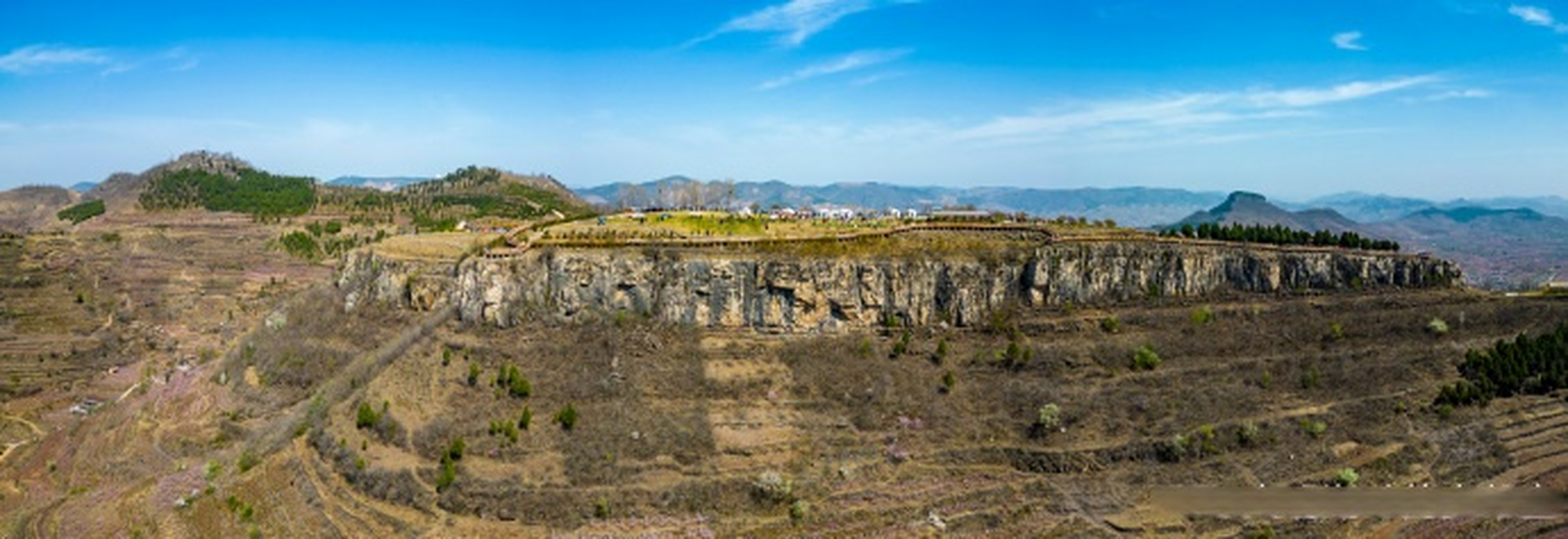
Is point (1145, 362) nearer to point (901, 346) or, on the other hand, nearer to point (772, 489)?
point (901, 346)

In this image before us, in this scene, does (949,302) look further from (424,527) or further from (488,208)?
(488,208)

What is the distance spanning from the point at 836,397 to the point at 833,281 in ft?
28.3

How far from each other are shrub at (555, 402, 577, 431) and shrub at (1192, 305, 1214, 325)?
3880 cm

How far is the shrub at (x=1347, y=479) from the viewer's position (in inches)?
1710

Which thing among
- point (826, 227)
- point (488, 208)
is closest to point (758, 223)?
point (826, 227)

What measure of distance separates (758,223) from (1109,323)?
27.3 m

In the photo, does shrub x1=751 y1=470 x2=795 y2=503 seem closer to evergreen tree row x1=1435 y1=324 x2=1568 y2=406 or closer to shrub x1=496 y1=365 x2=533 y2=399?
shrub x1=496 y1=365 x2=533 y2=399

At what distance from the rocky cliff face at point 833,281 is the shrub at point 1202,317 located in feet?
7.50

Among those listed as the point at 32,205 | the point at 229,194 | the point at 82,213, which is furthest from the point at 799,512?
the point at 32,205

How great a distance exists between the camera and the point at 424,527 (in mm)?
38969

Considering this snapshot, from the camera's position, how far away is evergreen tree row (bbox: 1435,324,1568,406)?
5050cm

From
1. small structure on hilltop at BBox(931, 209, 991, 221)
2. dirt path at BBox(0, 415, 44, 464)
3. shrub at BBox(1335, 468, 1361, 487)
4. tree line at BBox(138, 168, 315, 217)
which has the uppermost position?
tree line at BBox(138, 168, 315, 217)

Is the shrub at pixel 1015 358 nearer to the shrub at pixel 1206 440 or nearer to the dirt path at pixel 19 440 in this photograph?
the shrub at pixel 1206 440

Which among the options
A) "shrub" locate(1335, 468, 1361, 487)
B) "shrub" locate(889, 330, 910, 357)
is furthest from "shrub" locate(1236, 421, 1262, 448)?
"shrub" locate(889, 330, 910, 357)
